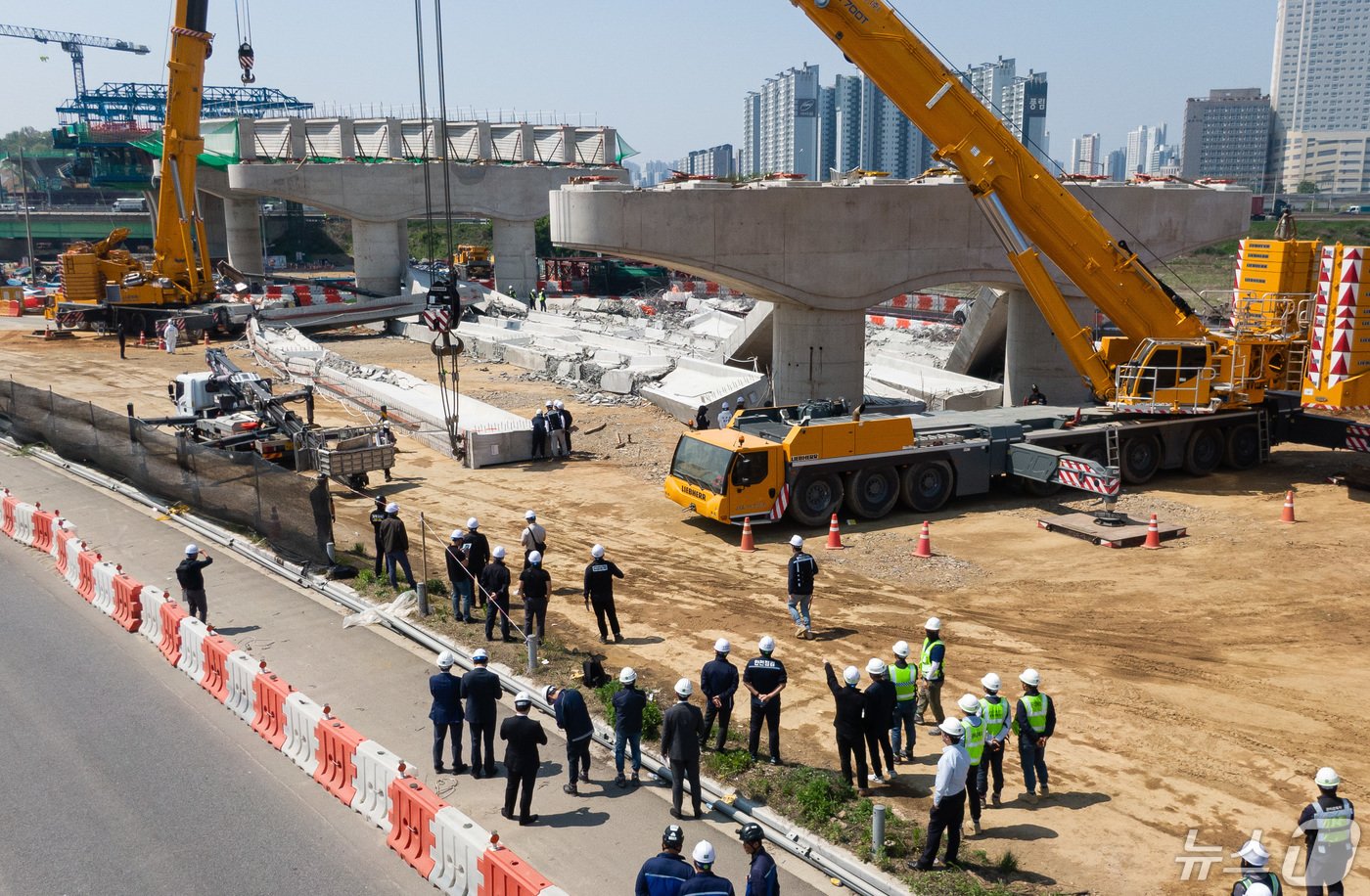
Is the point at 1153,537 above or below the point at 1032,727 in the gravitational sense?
below

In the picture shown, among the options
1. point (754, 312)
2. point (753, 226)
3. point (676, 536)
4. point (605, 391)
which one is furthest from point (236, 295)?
point (676, 536)

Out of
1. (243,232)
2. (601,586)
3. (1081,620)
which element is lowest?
(1081,620)

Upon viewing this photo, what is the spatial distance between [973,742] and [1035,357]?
22.1 meters

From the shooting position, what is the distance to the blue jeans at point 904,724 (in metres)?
11.1

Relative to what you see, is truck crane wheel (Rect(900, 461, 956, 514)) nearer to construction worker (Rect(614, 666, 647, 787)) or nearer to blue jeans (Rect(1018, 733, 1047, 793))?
blue jeans (Rect(1018, 733, 1047, 793))

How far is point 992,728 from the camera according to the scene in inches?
392

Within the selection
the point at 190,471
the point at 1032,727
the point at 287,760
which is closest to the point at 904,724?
the point at 1032,727

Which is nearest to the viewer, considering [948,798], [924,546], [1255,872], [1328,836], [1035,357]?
[1255,872]

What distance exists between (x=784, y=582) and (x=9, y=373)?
112 ft

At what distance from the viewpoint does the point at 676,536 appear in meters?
20.4

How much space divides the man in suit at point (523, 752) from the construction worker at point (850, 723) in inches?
105

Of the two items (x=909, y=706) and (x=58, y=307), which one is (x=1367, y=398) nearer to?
(x=909, y=706)

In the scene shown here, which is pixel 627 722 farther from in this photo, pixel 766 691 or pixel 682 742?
pixel 766 691

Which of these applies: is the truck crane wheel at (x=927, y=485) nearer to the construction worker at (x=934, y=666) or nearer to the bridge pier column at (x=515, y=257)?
the construction worker at (x=934, y=666)
